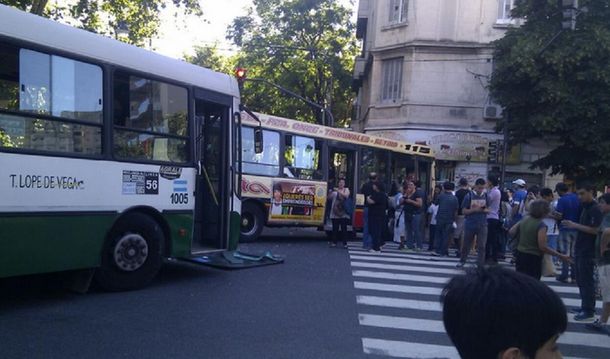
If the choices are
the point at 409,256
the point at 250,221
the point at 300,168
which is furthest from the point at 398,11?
the point at 409,256

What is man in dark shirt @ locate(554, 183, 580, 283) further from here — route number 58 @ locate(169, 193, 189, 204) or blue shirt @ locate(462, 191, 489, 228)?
route number 58 @ locate(169, 193, 189, 204)

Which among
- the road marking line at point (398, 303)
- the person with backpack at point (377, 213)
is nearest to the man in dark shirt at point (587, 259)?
the road marking line at point (398, 303)

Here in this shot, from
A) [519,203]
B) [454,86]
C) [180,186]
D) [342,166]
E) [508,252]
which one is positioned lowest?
[508,252]

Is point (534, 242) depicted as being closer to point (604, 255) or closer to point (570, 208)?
point (604, 255)

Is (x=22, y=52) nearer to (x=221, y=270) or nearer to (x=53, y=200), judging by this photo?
(x=53, y=200)

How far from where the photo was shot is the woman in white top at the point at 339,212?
1436 centimetres

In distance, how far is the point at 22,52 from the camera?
22.2 ft

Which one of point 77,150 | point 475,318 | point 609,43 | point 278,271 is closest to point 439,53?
point 609,43

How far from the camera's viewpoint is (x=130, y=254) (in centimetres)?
820

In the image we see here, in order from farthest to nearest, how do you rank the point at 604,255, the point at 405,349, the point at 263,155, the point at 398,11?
the point at 398,11
the point at 263,155
the point at 604,255
the point at 405,349

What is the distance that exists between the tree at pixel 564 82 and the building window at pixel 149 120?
1591cm

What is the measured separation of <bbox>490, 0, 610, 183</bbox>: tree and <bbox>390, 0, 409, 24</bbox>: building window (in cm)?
554

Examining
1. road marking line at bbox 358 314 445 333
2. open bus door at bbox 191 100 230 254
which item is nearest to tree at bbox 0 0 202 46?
open bus door at bbox 191 100 230 254

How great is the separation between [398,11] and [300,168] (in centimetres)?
1405
